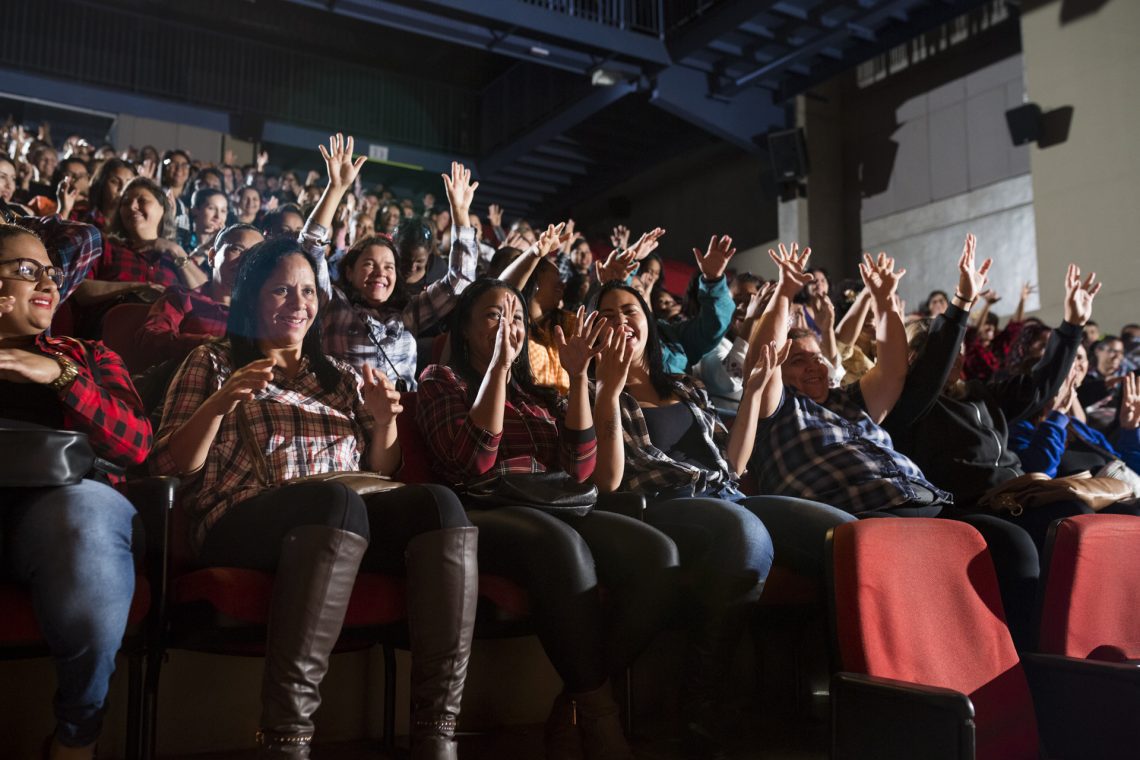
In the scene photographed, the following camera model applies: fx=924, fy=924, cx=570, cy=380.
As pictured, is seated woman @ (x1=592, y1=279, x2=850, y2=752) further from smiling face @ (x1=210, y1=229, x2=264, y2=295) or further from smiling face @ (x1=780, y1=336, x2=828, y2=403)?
smiling face @ (x1=210, y1=229, x2=264, y2=295)

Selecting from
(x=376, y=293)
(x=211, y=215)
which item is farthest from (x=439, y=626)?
(x=211, y=215)

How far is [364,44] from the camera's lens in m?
9.78

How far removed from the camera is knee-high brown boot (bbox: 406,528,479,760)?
1.35 m

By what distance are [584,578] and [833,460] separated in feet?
2.80

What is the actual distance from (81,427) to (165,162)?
169 inches

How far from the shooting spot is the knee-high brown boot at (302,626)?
4.14 ft

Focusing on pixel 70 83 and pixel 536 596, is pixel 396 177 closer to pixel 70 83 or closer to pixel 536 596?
pixel 70 83

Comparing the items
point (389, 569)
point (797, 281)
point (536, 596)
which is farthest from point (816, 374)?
point (389, 569)

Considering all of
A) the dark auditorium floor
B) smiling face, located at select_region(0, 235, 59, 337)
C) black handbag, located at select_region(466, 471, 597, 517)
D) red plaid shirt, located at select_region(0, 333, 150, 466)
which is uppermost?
smiling face, located at select_region(0, 235, 59, 337)

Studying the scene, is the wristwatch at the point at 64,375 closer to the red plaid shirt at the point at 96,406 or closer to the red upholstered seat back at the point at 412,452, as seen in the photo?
the red plaid shirt at the point at 96,406

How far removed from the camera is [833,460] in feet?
6.95

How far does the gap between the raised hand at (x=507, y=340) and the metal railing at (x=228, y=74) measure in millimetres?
7876

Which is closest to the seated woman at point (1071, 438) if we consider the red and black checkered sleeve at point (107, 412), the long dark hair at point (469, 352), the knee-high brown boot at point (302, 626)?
the long dark hair at point (469, 352)

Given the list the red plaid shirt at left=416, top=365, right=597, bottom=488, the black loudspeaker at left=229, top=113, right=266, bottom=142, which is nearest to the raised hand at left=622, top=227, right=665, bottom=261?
the red plaid shirt at left=416, top=365, right=597, bottom=488
